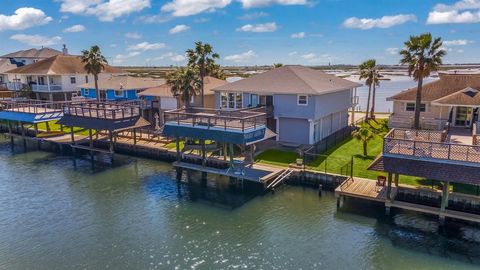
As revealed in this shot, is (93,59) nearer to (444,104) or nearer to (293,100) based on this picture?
(293,100)

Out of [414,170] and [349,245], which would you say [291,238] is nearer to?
[349,245]

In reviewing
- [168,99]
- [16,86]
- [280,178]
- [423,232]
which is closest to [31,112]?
[168,99]

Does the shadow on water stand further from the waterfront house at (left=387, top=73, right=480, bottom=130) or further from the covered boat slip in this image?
the waterfront house at (left=387, top=73, right=480, bottom=130)

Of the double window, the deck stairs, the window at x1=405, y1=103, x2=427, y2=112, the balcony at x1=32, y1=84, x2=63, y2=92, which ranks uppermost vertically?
the balcony at x1=32, y1=84, x2=63, y2=92

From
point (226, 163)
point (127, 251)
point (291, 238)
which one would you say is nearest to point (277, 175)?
point (226, 163)

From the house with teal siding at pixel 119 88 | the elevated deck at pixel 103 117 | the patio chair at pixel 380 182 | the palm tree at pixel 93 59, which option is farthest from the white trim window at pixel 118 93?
the patio chair at pixel 380 182

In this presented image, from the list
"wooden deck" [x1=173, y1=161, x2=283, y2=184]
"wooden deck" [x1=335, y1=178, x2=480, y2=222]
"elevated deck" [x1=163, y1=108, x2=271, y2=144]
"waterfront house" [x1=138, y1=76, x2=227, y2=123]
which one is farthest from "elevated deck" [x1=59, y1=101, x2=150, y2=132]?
"wooden deck" [x1=335, y1=178, x2=480, y2=222]

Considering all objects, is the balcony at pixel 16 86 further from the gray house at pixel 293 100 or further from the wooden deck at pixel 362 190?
the wooden deck at pixel 362 190
